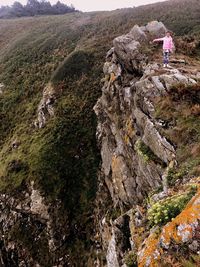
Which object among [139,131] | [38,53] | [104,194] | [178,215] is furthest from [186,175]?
[38,53]

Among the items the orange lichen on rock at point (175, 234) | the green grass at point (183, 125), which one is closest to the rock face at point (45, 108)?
the green grass at point (183, 125)

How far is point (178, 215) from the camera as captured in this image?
741 centimetres

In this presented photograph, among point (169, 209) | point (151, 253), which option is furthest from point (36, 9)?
point (151, 253)

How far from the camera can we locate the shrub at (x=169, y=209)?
793 centimetres

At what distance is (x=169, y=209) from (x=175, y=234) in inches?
41.3

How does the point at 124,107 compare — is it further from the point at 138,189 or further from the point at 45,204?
the point at 45,204

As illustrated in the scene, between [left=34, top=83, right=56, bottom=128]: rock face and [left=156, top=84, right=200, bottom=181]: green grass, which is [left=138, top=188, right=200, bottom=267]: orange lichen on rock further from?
[left=34, top=83, right=56, bottom=128]: rock face

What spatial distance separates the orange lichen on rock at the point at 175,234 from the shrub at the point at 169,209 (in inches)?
18.7

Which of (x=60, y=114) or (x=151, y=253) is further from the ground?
(x=151, y=253)

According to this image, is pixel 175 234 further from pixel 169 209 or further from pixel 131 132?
pixel 131 132

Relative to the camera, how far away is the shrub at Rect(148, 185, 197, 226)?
7.93m

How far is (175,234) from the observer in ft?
23.0

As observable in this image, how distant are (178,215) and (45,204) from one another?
18697 millimetres

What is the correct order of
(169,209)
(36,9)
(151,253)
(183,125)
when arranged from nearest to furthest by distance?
1. (151,253)
2. (169,209)
3. (183,125)
4. (36,9)
